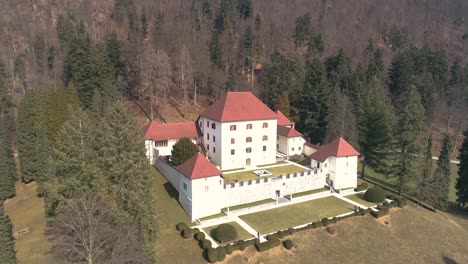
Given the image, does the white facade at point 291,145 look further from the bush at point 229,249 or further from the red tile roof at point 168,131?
the bush at point 229,249

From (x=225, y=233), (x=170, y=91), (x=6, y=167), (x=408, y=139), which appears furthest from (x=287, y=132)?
(x=6, y=167)

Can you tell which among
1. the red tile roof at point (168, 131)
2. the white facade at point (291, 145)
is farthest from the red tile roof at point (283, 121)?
the red tile roof at point (168, 131)

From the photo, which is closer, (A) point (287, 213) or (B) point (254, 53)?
(A) point (287, 213)

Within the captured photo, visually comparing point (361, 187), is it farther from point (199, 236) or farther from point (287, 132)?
point (199, 236)

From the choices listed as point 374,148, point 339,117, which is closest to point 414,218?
point 374,148

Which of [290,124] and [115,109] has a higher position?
[115,109]

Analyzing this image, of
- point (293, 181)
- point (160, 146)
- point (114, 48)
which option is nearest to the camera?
point (293, 181)

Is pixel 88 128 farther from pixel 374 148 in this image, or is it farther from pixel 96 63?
pixel 374 148
